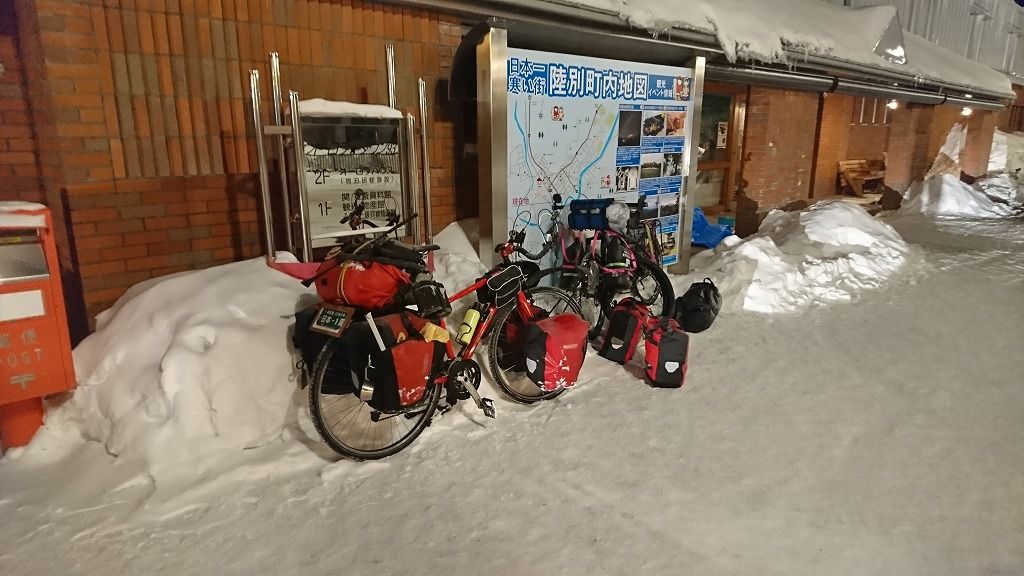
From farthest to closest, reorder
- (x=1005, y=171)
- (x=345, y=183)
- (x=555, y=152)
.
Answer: (x=1005, y=171) → (x=555, y=152) → (x=345, y=183)

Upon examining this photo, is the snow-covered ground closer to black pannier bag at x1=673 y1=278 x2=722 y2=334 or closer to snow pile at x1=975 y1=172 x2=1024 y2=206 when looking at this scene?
black pannier bag at x1=673 y1=278 x2=722 y2=334

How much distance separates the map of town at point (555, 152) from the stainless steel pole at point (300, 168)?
164 cm

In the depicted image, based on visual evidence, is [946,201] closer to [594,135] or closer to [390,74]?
[594,135]

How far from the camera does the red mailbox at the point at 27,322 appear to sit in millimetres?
3047

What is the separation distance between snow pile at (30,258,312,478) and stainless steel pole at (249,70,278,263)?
1.47 ft

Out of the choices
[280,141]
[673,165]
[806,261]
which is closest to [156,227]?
[280,141]

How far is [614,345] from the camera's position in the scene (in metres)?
4.50

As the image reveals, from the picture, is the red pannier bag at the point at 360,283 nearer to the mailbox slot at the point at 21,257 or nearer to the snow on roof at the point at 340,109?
the snow on roof at the point at 340,109

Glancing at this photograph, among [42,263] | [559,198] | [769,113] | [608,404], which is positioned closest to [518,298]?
[608,404]

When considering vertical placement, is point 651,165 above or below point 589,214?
above

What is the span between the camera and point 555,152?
17.5ft

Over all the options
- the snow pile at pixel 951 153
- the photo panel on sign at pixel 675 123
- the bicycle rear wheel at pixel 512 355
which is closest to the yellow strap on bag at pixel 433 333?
the bicycle rear wheel at pixel 512 355

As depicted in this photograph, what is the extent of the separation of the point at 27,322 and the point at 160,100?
1.60 m

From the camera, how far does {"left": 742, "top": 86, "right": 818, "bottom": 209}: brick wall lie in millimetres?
9562
